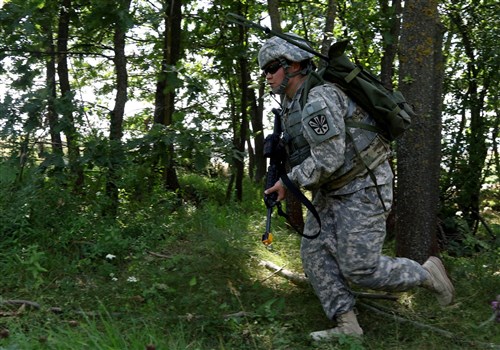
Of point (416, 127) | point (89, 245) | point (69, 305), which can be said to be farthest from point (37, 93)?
point (416, 127)

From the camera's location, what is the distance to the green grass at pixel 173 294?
350 cm

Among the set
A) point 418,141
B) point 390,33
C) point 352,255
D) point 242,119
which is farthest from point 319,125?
point 242,119

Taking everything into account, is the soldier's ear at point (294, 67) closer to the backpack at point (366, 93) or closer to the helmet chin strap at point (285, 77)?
the helmet chin strap at point (285, 77)

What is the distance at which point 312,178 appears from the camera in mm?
3508

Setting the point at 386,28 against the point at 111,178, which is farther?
the point at 386,28

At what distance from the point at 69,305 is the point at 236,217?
285 centimetres

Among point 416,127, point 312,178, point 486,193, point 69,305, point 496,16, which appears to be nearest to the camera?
point 312,178

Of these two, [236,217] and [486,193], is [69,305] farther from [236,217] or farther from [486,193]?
Result: [486,193]

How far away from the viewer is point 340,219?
12.1 ft

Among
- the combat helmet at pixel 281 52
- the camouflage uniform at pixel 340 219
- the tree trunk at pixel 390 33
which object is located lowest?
the camouflage uniform at pixel 340 219

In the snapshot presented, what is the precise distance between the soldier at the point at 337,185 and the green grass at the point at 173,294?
33 centimetres

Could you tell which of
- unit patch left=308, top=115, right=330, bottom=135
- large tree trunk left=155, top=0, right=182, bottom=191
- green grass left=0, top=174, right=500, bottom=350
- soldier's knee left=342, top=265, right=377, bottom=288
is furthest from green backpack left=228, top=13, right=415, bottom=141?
large tree trunk left=155, top=0, right=182, bottom=191

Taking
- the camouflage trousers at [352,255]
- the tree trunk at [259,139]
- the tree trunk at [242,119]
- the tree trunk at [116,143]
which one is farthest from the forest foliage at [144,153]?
the tree trunk at [259,139]

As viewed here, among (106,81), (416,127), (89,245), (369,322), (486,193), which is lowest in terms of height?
(369,322)
